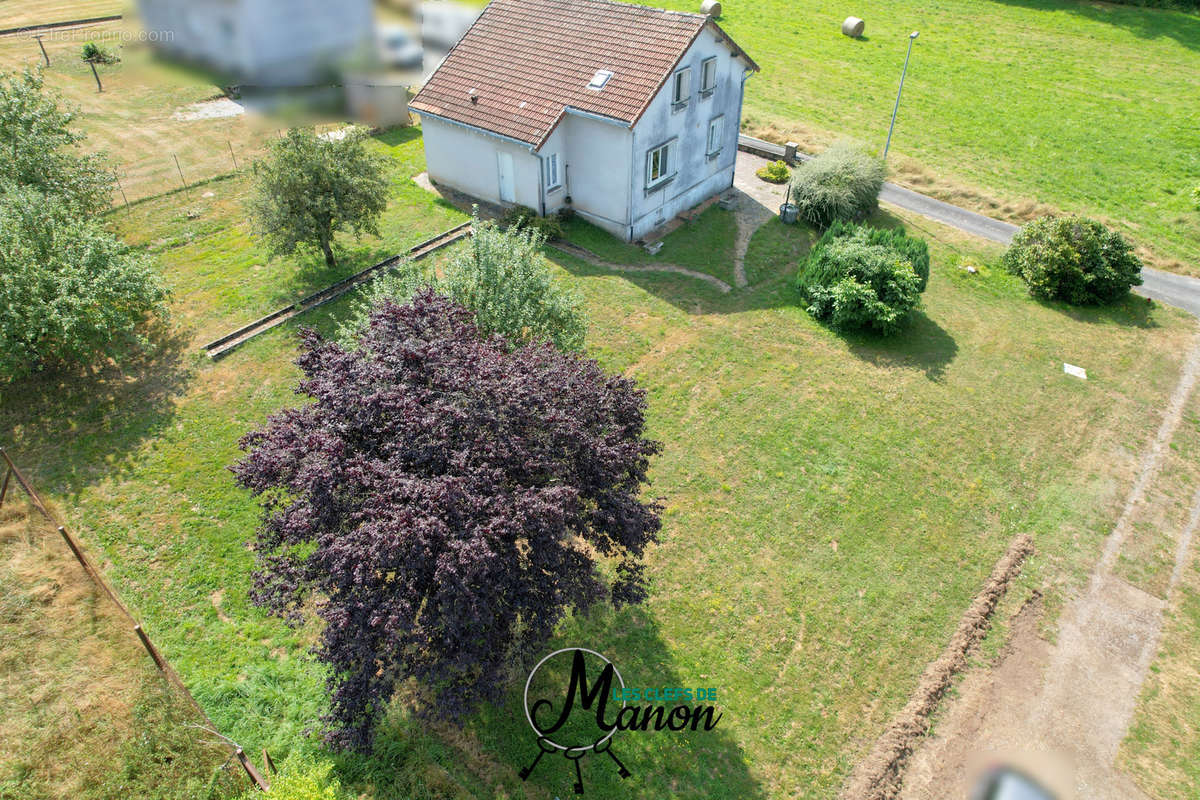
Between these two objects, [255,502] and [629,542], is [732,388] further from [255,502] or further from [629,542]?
[255,502]

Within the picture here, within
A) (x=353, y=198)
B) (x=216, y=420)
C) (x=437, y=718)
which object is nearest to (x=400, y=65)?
(x=353, y=198)

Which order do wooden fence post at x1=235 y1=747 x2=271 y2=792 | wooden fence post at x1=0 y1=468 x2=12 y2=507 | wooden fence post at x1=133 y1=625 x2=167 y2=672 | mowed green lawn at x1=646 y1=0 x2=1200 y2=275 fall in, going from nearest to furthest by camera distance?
1. wooden fence post at x1=235 y1=747 x2=271 y2=792
2. wooden fence post at x1=133 y1=625 x2=167 y2=672
3. wooden fence post at x1=0 y1=468 x2=12 y2=507
4. mowed green lawn at x1=646 y1=0 x2=1200 y2=275

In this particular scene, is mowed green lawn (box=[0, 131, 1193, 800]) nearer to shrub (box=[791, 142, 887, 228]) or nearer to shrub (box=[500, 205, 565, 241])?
shrub (box=[500, 205, 565, 241])

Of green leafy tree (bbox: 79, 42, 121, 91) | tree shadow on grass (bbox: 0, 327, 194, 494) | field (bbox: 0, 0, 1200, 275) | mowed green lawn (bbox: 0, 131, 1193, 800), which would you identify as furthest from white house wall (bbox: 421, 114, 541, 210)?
green leafy tree (bbox: 79, 42, 121, 91)

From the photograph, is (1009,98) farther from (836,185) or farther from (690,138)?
(690,138)

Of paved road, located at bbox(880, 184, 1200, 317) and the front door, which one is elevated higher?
the front door

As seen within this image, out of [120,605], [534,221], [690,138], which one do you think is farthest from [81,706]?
[690,138]

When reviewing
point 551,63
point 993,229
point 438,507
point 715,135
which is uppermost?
point 551,63
